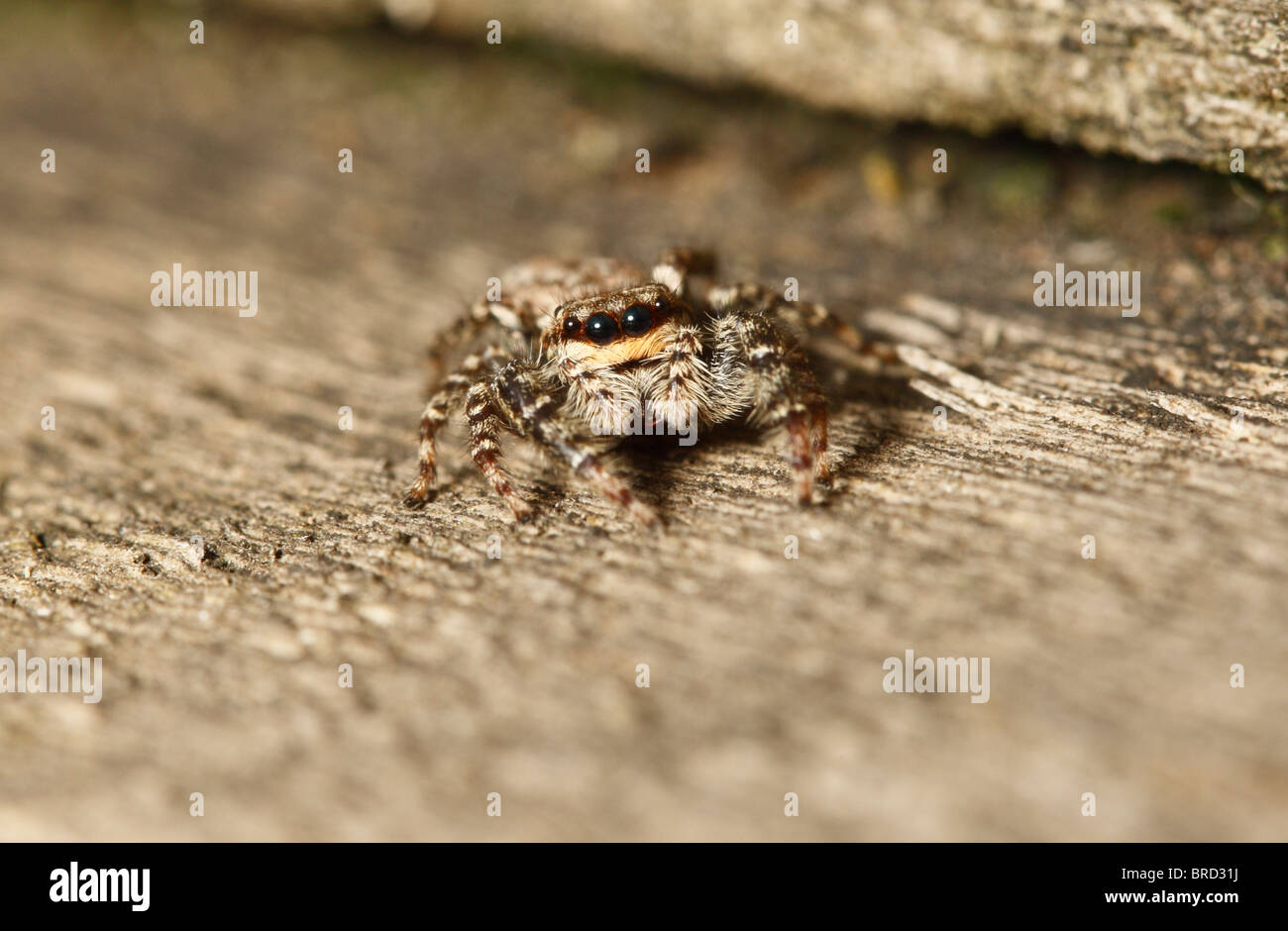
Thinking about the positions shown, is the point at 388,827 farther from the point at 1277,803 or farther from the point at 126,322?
the point at 126,322

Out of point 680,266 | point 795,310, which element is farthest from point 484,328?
point 795,310

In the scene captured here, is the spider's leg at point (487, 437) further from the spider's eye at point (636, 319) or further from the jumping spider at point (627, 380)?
the spider's eye at point (636, 319)

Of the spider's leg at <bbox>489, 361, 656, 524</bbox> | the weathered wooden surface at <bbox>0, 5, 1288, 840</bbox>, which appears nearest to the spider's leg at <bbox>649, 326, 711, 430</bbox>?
the weathered wooden surface at <bbox>0, 5, 1288, 840</bbox>

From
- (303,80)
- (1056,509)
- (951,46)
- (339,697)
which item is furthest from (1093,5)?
(303,80)

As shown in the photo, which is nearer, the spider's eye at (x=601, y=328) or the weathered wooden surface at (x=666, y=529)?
the weathered wooden surface at (x=666, y=529)

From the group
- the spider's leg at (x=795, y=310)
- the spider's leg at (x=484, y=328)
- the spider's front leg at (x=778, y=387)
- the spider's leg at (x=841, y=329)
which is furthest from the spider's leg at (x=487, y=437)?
the spider's leg at (x=841, y=329)
